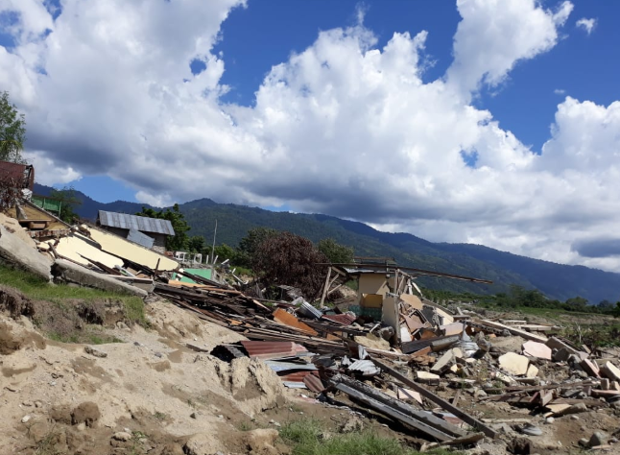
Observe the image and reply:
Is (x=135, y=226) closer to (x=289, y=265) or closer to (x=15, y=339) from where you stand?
(x=289, y=265)

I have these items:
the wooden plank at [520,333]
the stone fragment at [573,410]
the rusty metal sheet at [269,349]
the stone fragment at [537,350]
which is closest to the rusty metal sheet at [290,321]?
the rusty metal sheet at [269,349]

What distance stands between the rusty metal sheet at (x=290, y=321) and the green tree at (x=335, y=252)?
29.3 meters

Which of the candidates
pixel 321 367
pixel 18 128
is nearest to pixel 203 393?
pixel 321 367

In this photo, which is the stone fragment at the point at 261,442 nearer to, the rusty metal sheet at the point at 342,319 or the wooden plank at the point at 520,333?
the rusty metal sheet at the point at 342,319

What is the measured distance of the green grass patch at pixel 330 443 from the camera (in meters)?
5.53

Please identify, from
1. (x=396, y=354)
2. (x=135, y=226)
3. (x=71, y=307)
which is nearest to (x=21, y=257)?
(x=71, y=307)

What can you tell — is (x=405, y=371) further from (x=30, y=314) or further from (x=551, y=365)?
(x=30, y=314)

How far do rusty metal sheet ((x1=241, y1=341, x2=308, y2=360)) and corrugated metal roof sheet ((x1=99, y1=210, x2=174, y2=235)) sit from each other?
28258mm

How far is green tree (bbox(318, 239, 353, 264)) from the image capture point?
44781 millimetres

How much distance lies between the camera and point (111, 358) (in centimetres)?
649

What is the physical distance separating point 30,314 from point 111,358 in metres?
1.41

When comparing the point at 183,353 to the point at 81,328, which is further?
the point at 183,353

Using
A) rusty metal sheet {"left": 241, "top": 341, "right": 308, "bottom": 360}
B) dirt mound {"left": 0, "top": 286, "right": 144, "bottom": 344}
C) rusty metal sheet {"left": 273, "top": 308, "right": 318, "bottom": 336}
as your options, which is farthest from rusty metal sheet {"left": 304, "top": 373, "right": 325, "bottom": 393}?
rusty metal sheet {"left": 273, "top": 308, "right": 318, "bottom": 336}

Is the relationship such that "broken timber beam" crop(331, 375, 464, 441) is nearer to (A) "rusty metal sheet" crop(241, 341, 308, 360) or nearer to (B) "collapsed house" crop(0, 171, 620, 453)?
(B) "collapsed house" crop(0, 171, 620, 453)
